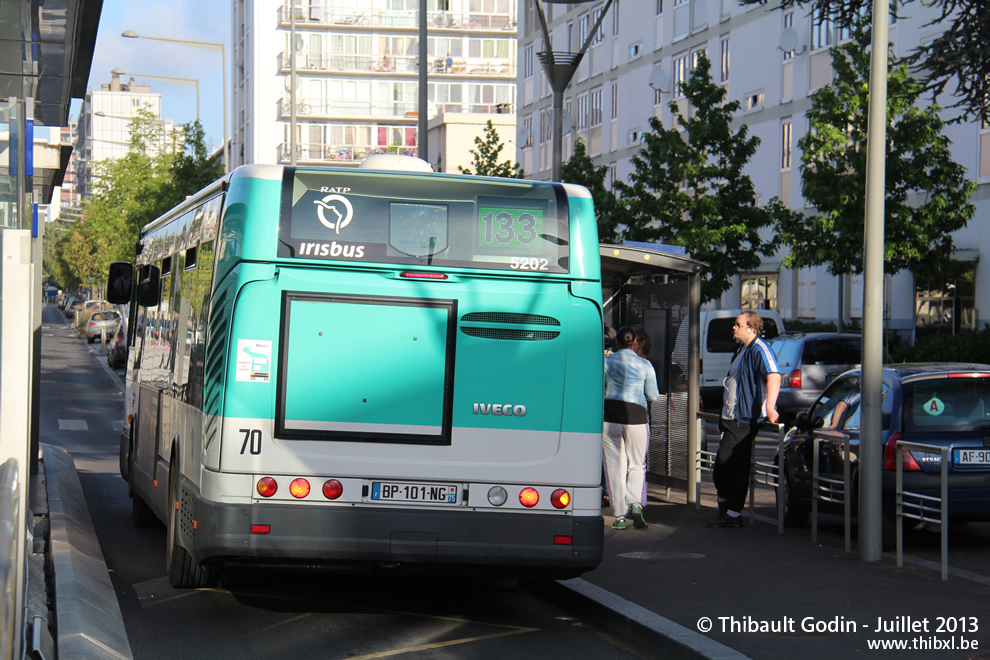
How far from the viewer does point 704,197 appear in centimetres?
2942

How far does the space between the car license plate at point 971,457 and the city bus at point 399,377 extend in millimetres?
3786

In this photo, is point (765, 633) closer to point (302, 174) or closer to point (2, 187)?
point (302, 174)

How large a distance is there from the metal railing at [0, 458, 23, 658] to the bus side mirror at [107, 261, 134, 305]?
28.9ft

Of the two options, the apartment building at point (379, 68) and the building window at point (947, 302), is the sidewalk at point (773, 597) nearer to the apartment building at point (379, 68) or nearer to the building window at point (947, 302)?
the building window at point (947, 302)

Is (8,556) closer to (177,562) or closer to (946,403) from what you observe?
(177,562)

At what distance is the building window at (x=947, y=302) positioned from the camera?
31.2 meters

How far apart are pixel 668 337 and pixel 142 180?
45.3m

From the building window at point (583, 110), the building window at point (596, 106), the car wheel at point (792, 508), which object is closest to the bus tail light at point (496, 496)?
the car wheel at point (792, 508)

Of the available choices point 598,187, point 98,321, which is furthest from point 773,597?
point 98,321

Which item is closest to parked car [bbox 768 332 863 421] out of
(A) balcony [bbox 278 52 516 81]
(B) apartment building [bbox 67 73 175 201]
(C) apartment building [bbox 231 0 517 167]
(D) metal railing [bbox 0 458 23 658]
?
(D) metal railing [bbox 0 458 23 658]

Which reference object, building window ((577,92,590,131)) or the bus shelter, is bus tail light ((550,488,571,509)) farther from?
building window ((577,92,590,131))

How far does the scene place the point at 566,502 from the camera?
7711mm

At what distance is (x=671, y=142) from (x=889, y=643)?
79.9 ft

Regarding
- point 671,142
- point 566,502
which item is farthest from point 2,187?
point 671,142
